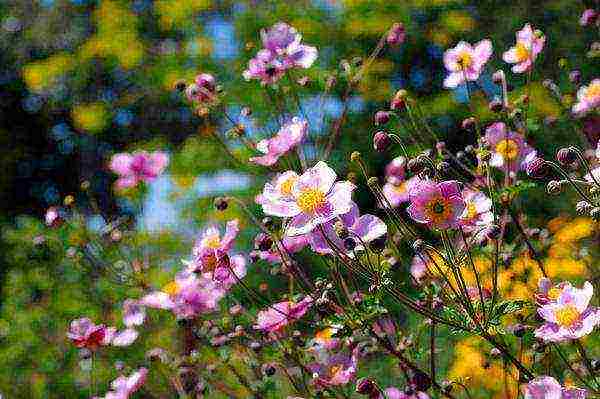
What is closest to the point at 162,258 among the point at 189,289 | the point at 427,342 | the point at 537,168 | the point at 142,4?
the point at 427,342

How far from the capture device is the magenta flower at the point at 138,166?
232cm

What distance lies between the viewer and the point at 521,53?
2.14 meters

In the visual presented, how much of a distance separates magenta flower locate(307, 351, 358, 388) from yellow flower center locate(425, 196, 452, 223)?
1.41 ft

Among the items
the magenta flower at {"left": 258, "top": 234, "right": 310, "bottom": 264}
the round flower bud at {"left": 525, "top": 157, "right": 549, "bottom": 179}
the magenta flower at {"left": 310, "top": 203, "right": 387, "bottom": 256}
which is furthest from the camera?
the magenta flower at {"left": 258, "top": 234, "right": 310, "bottom": 264}

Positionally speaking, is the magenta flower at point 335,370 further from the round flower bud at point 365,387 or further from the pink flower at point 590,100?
the pink flower at point 590,100

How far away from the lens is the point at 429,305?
65.7 inches

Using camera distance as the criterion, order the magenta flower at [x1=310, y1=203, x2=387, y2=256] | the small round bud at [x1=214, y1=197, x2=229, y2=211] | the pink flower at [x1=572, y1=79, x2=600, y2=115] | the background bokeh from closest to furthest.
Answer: the magenta flower at [x1=310, y1=203, x2=387, y2=256]
the small round bud at [x1=214, y1=197, x2=229, y2=211]
the pink flower at [x1=572, y1=79, x2=600, y2=115]
the background bokeh

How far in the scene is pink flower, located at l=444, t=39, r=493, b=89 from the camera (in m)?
2.09

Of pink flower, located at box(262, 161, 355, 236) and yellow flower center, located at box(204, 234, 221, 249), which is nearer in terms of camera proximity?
pink flower, located at box(262, 161, 355, 236)

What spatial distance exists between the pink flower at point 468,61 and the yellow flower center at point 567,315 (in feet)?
A: 2.36

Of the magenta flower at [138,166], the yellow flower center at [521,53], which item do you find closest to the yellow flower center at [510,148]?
the yellow flower center at [521,53]

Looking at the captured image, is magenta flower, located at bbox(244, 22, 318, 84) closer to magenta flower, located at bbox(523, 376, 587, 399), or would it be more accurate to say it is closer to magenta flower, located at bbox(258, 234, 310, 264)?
magenta flower, located at bbox(258, 234, 310, 264)

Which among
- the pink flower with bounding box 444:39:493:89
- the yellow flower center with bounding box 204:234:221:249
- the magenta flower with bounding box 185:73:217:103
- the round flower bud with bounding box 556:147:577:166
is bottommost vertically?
the yellow flower center with bounding box 204:234:221:249

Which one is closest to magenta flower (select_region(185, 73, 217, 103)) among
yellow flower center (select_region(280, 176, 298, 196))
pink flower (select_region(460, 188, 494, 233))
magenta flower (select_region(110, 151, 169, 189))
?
magenta flower (select_region(110, 151, 169, 189))
